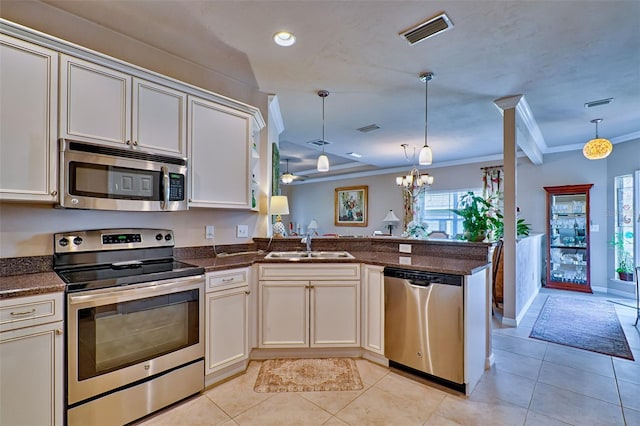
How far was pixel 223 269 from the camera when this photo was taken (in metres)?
2.28

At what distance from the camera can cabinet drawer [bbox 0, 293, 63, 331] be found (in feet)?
4.68

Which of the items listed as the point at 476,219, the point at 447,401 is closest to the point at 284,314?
the point at 447,401

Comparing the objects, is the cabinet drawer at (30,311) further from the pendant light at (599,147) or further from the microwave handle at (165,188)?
the pendant light at (599,147)

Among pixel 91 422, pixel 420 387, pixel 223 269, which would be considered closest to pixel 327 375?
pixel 420 387

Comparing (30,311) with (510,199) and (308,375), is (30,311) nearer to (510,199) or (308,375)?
(308,375)

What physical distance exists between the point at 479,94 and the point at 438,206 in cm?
434

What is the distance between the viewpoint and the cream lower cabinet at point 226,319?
2.20m

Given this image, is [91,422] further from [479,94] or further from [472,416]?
[479,94]

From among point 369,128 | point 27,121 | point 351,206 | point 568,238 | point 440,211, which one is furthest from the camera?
point 351,206

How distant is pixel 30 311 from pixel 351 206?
786 centimetres

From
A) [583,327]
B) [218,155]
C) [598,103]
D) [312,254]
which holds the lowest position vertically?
[583,327]

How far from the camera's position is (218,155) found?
2594 mm

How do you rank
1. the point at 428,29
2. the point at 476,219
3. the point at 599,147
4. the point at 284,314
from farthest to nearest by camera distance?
the point at 599,147, the point at 476,219, the point at 284,314, the point at 428,29

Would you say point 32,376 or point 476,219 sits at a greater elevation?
point 476,219
